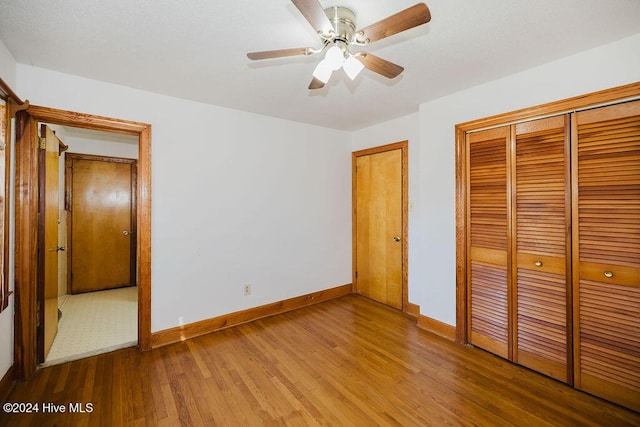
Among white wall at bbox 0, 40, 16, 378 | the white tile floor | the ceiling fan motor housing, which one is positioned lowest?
the white tile floor

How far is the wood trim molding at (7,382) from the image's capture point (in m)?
1.89

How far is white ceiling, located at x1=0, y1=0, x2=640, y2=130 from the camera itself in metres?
1.52

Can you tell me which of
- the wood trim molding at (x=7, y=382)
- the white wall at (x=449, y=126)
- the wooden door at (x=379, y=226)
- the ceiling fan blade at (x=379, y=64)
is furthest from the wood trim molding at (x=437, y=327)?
the wood trim molding at (x=7, y=382)

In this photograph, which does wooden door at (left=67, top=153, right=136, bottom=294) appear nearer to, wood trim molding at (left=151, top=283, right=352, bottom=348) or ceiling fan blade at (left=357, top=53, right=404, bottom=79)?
wood trim molding at (left=151, top=283, right=352, bottom=348)

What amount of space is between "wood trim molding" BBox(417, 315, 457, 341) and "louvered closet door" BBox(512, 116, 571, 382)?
53 centimetres

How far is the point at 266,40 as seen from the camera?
1.81m

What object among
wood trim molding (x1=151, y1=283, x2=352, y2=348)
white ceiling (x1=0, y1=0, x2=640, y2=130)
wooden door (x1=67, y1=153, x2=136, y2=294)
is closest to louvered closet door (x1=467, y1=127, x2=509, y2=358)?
white ceiling (x1=0, y1=0, x2=640, y2=130)

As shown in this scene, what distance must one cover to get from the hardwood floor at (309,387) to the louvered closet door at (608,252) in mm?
217

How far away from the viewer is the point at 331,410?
1831 mm

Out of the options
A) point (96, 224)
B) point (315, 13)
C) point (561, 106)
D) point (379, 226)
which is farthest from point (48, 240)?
point (561, 106)

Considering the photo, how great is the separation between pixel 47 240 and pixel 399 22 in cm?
313

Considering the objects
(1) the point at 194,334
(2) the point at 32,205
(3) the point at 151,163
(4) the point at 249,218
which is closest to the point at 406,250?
(4) the point at 249,218

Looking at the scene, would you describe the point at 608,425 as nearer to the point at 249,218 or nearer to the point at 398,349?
the point at 398,349

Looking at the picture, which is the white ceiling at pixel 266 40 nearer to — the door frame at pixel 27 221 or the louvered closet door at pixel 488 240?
the door frame at pixel 27 221
